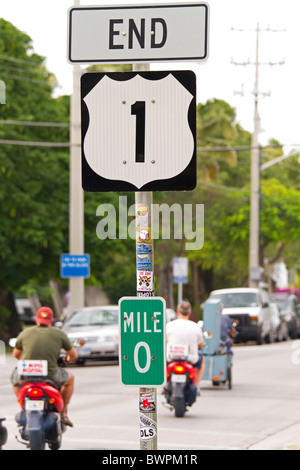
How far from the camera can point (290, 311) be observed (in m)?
42.8

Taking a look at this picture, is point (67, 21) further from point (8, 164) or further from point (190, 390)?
point (8, 164)

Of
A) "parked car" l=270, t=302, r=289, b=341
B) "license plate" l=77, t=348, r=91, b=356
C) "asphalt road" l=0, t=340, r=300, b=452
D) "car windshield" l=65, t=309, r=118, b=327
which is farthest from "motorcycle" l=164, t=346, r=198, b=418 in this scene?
"parked car" l=270, t=302, r=289, b=341

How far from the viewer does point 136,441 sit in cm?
1248

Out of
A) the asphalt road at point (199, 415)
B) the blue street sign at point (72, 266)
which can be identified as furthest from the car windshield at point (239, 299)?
the asphalt road at point (199, 415)

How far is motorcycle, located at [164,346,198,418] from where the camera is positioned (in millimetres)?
15391

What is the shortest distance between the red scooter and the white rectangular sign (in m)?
6.09

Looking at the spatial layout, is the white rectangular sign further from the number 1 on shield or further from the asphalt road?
the asphalt road

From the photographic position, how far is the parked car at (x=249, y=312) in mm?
35562

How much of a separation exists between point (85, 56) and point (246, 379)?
1695 centimetres

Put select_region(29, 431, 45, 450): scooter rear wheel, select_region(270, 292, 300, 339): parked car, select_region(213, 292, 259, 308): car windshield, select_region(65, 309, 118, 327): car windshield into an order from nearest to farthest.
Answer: select_region(29, 431, 45, 450): scooter rear wheel, select_region(65, 309, 118, 327): car windshield, select_region(213, 292, 259, 308): car windshield, select_region(270, 292, 300, 339): parked car

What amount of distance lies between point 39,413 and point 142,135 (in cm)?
Result: 618

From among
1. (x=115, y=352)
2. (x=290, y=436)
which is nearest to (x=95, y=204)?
(x=115, y=352)

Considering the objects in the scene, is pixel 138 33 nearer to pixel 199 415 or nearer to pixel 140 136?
pixel 140 136

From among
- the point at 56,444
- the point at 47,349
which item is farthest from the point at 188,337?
the point at 56,444
